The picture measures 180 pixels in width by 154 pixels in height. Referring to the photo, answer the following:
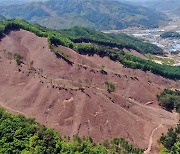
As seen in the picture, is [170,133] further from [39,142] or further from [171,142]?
[39,142]

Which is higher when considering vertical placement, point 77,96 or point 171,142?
point 77,96

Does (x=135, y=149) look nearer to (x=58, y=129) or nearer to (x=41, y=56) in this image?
(x=58, y=129)

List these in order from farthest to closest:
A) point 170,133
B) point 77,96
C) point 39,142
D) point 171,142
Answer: point 77,96 < point 170,133 < point 171,142 < point 39,142

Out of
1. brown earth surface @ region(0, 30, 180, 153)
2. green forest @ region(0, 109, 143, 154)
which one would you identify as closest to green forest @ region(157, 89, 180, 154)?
brown earth surface @ region(0, 30, 180, 153)

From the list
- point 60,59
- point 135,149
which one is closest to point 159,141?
point 135,149

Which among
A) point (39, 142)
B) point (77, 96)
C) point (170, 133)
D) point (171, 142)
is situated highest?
point (77, 96)

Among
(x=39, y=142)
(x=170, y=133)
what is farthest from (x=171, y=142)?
(x=39, y=142)
